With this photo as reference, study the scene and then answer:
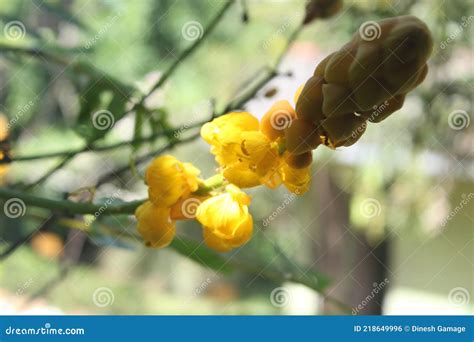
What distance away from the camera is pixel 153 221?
1.20 ft

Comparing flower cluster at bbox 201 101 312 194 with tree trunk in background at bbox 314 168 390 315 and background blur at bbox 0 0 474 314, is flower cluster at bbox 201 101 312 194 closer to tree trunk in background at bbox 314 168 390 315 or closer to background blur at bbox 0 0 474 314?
background blur at bbox 0 0 474 314

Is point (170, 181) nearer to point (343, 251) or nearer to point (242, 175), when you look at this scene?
point (242, 175)

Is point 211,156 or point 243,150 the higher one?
point 211,156

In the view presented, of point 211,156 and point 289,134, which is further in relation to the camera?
point 211,156

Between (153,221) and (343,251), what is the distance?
1789 millimetres

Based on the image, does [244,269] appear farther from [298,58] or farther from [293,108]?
[298,58]

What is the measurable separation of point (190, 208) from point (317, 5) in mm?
235

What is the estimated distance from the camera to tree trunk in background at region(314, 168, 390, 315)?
1821 millimetres

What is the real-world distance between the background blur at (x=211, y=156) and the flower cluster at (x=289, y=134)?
8 cm

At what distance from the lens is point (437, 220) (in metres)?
1.89

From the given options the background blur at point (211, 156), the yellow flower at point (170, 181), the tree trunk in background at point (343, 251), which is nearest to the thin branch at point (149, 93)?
the background blur at point (211, 156)

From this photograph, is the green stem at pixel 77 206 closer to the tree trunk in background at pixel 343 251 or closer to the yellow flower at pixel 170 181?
the yellow flower at pixel 170 181

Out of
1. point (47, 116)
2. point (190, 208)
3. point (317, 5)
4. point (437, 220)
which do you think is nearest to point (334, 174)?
point (437, 220)

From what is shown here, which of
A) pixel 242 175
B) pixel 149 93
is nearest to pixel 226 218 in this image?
pixel 242 175
